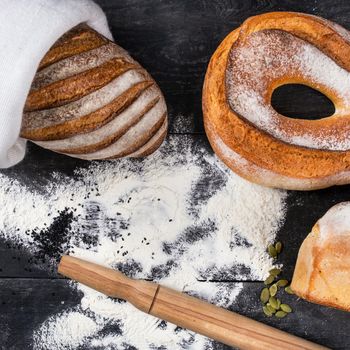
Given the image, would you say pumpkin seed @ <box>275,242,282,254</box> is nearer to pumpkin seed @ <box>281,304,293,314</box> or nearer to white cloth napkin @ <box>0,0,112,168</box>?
pumpkin seed @ <box>281,304,293,314</box>

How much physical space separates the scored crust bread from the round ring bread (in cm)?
9

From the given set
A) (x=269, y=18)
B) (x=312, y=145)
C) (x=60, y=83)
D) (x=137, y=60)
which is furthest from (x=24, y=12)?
(x=312, y=145)

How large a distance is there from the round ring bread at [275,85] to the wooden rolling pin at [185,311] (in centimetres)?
30

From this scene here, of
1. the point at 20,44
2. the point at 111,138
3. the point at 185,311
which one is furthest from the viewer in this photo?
the point at 185,311

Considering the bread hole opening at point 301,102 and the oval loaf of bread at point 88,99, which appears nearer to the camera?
the oval loaf of bread at point 88,99

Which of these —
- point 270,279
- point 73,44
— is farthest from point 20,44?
point 270,279

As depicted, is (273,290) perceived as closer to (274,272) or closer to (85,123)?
(274,272)

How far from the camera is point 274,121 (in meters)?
1.10

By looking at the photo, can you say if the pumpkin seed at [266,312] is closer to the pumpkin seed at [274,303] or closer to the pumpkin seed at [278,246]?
the pumpkin seed at [274,303]

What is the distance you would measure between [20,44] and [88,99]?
15cm

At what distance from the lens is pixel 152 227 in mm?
1274

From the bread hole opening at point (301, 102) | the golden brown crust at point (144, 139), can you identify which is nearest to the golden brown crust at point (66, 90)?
the golden brown crust at point (144, 139)

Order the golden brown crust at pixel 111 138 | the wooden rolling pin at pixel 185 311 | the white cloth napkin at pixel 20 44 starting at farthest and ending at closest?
the wooden rolling pin at pixel 185 311, the golden brown crust at pixel 111 138, the white cloth napkin at pixel 20 44

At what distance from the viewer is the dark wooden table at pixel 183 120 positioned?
4.06 ft
